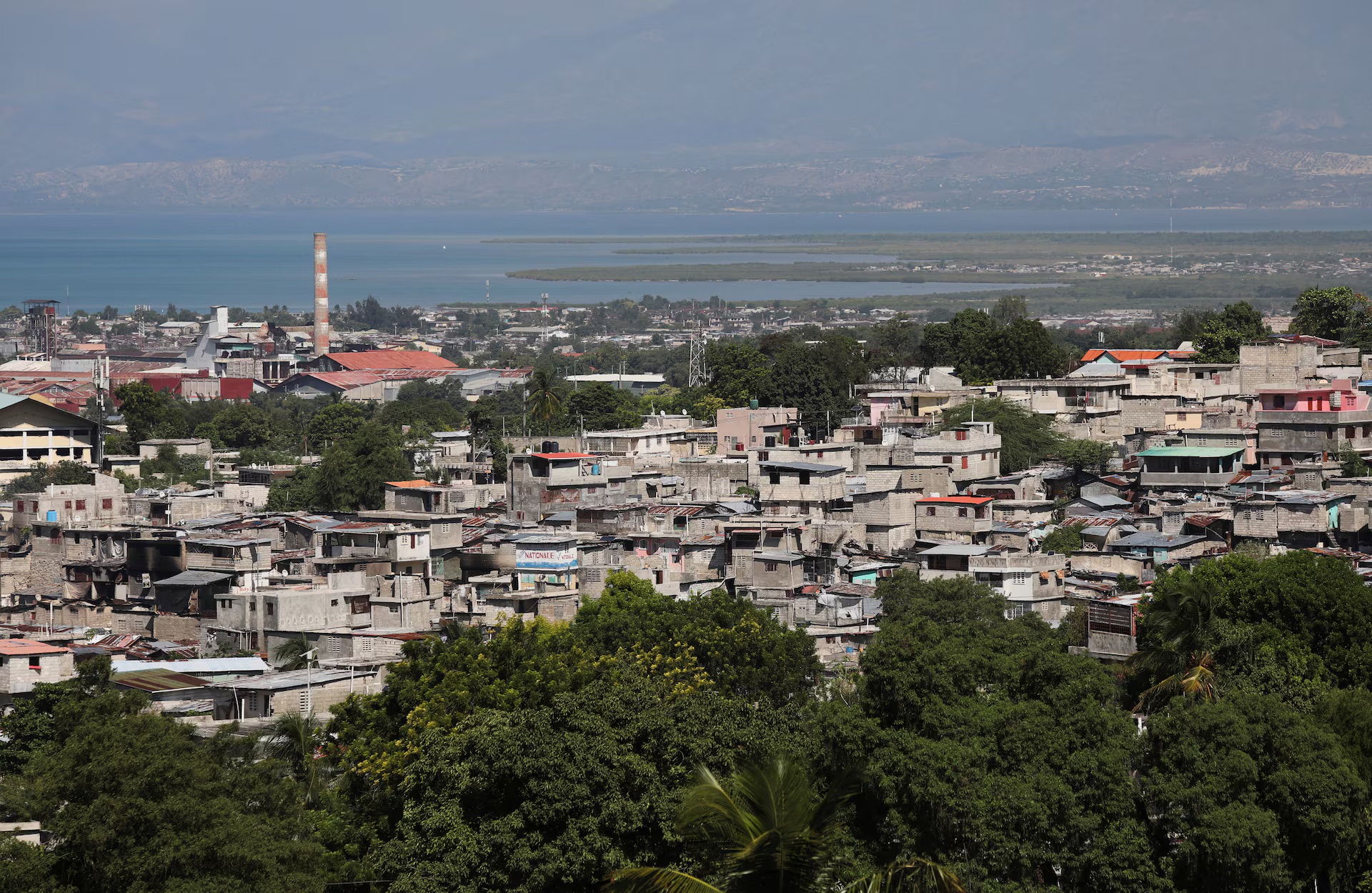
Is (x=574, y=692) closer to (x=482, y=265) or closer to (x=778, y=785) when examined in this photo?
(x=778, y=785)

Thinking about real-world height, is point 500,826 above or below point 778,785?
below

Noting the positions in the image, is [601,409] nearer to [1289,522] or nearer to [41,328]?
[1289,522]

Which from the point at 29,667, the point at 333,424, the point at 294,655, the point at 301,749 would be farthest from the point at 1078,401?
the point at 301,749

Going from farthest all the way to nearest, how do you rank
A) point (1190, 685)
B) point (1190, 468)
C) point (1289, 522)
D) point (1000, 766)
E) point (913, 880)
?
point (1190, 468) < point (1289, 522) < point (1190, 685) < point (1000, 766) < point (913, 880)

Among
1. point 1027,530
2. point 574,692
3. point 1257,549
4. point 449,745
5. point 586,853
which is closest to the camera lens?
point 586,853

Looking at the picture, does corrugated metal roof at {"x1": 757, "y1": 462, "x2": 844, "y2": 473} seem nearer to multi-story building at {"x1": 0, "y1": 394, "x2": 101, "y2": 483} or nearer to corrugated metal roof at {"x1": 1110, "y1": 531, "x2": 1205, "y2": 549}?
corrugated metal roof at {"x1": 1110, "y1": 531, "x2": 1205, "y2": 549}

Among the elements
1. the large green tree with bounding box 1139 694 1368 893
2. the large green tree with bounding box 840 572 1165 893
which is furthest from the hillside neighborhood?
the large green tree with bounding box 1139 694 1368 893

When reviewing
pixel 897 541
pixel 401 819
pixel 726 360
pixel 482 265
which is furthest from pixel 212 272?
pixel 401 819
